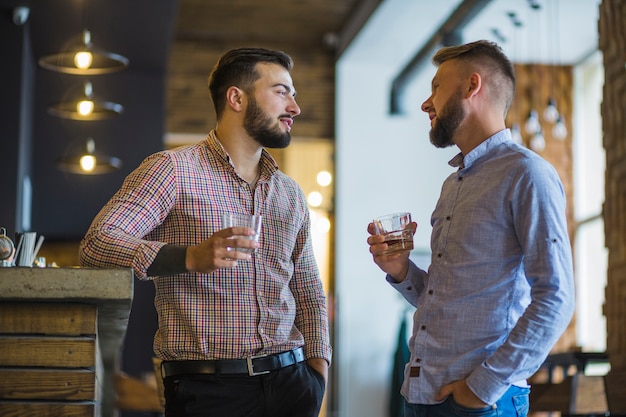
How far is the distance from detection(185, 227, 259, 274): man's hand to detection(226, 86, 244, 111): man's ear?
24.9 inches

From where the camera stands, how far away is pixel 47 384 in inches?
93.5

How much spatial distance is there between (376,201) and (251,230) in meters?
8.93

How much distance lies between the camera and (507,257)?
7.45 feet

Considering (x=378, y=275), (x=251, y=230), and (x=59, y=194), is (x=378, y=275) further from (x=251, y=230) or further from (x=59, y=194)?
(x=251, y=230)

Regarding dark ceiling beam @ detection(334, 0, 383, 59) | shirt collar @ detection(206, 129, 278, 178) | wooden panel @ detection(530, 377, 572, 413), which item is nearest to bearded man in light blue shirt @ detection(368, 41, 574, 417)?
shirt collar @ detection(206, 129, 278, 178)

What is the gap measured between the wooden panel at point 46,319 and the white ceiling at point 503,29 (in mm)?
7141

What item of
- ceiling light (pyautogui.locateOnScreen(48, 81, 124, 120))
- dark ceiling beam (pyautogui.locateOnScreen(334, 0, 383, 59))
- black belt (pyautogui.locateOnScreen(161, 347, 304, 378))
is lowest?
black belt (pyautogui.locateOnScreen(161, 347, 304, 378))

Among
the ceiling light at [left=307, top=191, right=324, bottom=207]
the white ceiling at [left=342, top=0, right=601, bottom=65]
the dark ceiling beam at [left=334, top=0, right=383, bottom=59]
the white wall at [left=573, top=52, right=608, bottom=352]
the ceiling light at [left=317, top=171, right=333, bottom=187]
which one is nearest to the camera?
the white ceiling at [left=342, top=0, right=601, bottom=65]

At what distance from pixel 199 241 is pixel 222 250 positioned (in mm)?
331

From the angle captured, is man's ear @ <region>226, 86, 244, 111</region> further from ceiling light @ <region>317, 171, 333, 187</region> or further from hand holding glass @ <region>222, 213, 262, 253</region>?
ceiling light @ <region>317, 171, 333, 187</region>

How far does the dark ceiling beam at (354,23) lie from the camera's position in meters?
9.70

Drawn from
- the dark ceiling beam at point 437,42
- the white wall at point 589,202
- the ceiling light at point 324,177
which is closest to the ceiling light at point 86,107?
the dark ceiling beam at point 437,42

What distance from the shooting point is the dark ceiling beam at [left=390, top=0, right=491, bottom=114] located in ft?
26.5

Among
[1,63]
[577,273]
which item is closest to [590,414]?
[1,63]
